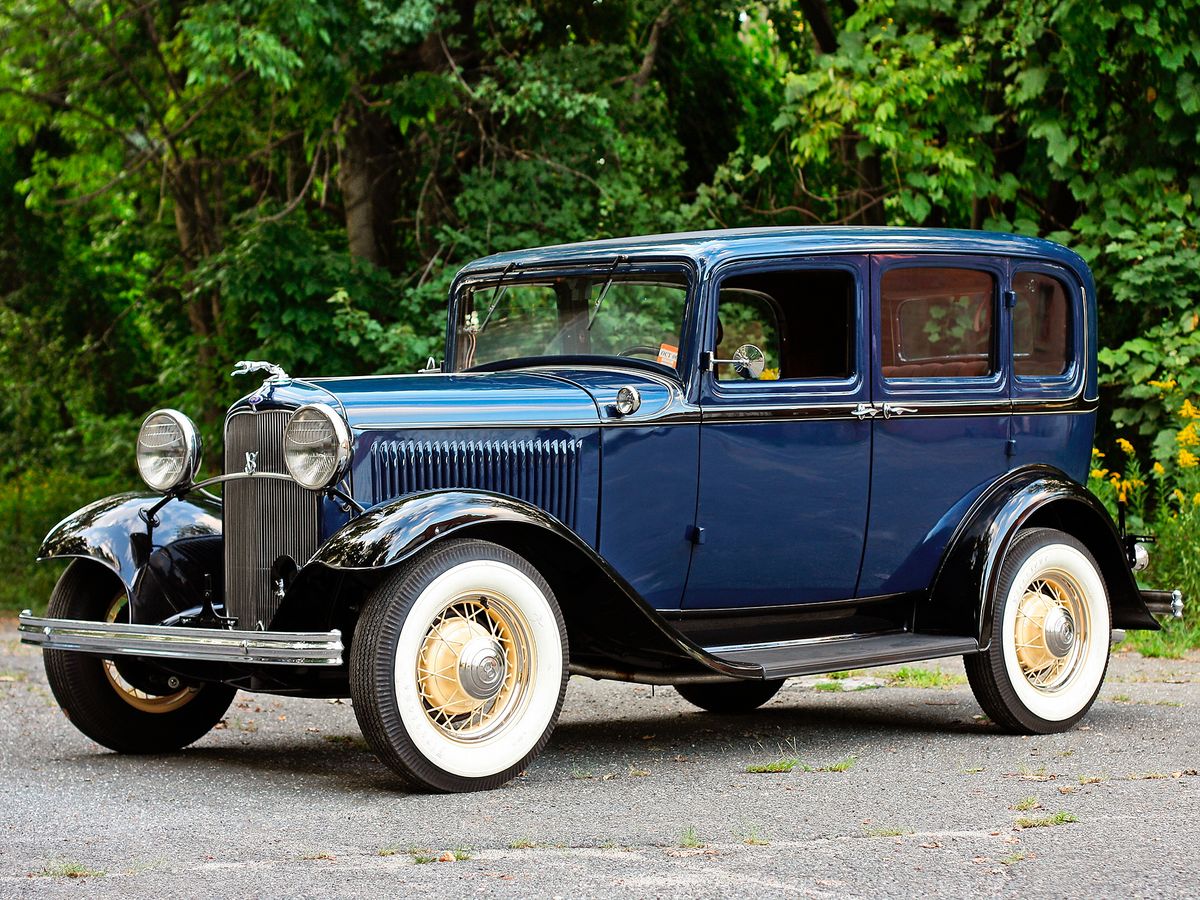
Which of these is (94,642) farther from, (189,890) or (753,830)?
(753,830)

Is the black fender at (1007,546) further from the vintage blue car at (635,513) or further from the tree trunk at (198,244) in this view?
the tree trunk at (198,244)

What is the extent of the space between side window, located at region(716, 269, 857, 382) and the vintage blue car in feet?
0.04

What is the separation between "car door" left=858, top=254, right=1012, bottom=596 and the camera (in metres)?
6.52

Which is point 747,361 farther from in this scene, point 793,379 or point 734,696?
point 734,696

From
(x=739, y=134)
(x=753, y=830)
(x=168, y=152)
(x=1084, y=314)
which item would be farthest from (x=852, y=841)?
(x=739, y=134)

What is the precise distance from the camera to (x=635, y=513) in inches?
236

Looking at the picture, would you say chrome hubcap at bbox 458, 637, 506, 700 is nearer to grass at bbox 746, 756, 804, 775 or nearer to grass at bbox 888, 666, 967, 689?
grass at bbox 746, 756, 804, 775

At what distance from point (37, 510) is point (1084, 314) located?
10940mm

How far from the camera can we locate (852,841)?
14.6 feet

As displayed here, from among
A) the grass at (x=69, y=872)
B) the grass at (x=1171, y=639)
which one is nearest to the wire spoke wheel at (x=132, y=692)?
the grass at (x=69, y=872)

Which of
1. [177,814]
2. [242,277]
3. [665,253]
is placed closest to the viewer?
[177,814]

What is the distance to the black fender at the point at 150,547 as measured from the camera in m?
6.07

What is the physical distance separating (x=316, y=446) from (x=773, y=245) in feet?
6.84

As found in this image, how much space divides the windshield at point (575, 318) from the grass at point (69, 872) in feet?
9.63
